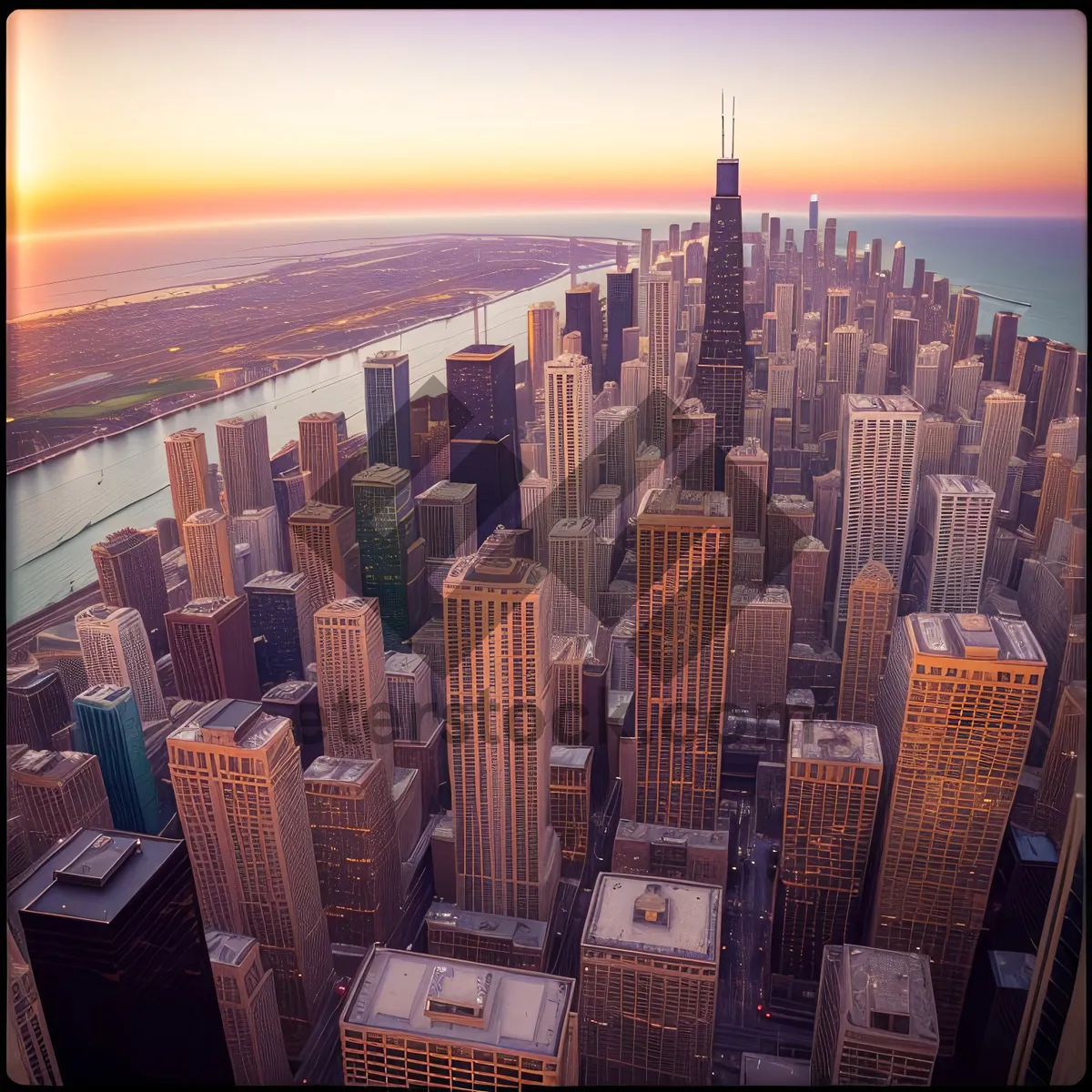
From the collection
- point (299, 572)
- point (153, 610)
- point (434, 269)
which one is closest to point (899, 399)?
point (434, 269)

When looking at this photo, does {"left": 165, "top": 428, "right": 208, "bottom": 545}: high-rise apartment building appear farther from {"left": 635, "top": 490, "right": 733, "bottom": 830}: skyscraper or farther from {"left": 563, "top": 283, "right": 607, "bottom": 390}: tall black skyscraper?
{"left": 635, "top": 490, "right": 733, "bottom": 830}: skyscraper

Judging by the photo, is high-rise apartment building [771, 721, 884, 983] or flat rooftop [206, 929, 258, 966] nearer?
flat rooftop [206, 929, 258, 966]

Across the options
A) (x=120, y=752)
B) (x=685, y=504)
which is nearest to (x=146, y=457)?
(x=120, y=752)

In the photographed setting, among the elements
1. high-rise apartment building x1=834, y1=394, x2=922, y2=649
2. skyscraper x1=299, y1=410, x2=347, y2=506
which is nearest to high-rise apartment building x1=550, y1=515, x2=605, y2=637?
skyscraper x1=299, y1=410, x2=347, y2=506

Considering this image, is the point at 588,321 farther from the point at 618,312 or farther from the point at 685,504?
the point at 685,504

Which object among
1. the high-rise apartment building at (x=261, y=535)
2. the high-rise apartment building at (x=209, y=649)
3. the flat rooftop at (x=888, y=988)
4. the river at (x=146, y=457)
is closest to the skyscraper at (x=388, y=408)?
the river at (x=146, y=457)

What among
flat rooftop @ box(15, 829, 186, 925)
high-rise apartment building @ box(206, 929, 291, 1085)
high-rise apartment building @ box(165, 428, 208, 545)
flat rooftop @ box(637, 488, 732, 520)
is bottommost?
high-rise apartment building @ box(206, 929, 291, 1085)

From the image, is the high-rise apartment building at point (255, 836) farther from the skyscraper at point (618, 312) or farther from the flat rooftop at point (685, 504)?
the skyscraper at point (618, 312)
